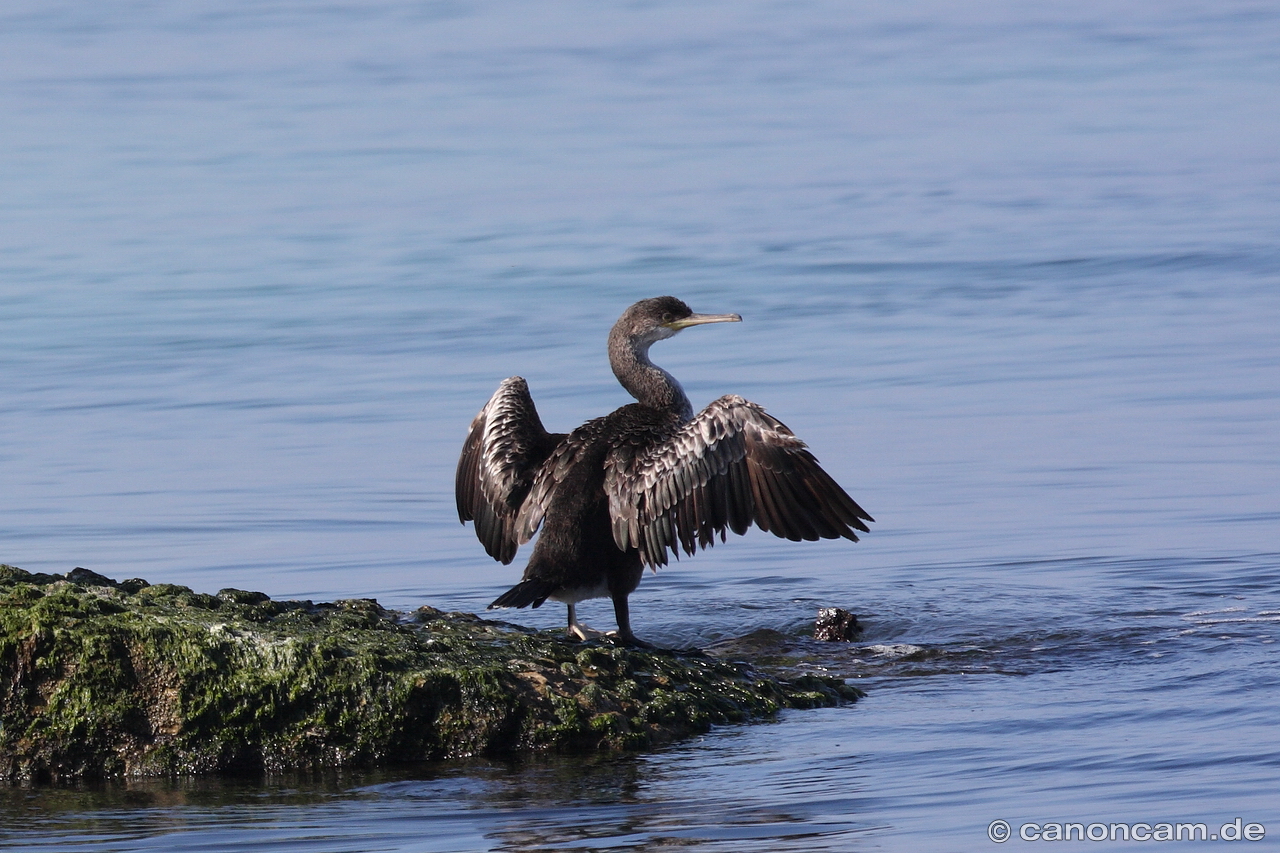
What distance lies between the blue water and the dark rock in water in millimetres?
143

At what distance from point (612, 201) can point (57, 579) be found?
1414 centimetres

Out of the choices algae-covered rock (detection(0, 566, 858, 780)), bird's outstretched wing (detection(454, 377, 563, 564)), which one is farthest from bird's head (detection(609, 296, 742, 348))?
algae-covered rock (detection(0, 566, 858, 780))

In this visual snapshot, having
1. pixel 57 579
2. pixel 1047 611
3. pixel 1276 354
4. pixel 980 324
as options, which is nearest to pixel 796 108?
pixel 980 324

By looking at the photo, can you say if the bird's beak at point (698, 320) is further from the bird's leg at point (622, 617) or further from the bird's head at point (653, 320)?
the bird's leg at point (622, 617)

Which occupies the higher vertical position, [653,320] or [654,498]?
[653,320]

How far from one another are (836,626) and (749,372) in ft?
17.4

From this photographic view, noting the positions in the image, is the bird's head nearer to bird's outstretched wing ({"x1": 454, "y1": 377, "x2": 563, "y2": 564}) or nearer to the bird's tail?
bird's outstretched wing ({"x1": 454, "y1": 377, "x2": 563, "y2": 564})

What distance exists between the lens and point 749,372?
44.3 feet

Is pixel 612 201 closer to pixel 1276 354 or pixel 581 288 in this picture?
pixel 581 288

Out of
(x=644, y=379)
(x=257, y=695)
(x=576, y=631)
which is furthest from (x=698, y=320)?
(x=257, y=695)

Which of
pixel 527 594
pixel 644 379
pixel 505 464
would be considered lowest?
pixel 527 594

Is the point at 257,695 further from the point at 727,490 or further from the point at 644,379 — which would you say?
the point at 644,379

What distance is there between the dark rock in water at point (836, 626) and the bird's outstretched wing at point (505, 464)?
127 centimetres

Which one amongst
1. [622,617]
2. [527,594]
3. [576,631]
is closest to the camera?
[527,594]
